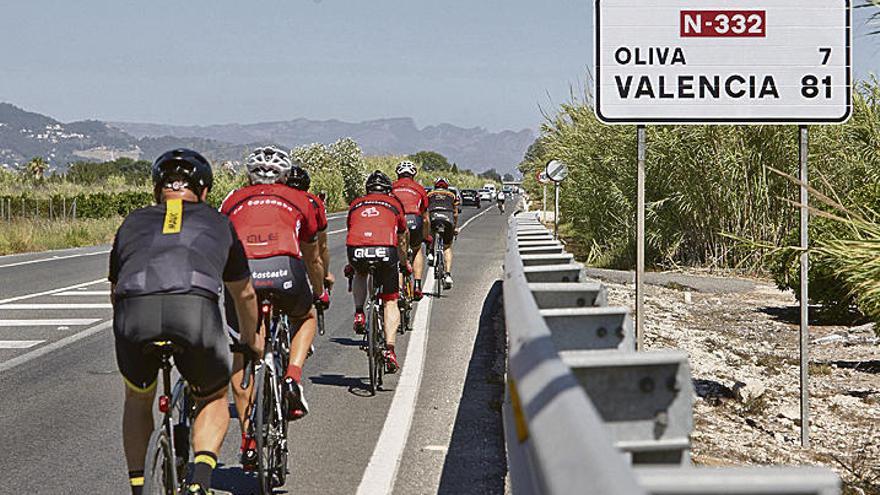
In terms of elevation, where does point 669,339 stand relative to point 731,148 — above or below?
below

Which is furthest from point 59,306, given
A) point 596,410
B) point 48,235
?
point 48,235

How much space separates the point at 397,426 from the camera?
755 cm

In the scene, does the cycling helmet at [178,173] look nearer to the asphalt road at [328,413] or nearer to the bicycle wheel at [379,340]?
the asphalt road at [328,413]

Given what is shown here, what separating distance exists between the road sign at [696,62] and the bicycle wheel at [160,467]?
4.84 meters

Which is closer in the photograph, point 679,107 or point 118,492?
point 118,492

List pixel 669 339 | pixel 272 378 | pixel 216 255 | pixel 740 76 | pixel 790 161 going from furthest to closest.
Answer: pixel 790 161 → pixel 669 339 → pixel 740 76 → pixel 272 378 → pixel 216 255

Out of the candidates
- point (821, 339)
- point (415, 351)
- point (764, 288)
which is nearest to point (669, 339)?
point (821, 339)

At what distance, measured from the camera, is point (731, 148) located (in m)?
21.5

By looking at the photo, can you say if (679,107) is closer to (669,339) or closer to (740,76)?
(740,76)

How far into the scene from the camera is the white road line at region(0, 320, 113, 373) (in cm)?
1036

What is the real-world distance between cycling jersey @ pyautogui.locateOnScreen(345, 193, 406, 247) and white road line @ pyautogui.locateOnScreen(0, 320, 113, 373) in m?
3.52

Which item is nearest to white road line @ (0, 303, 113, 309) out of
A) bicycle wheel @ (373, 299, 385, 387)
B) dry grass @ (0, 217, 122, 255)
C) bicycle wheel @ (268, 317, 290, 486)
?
bicycle wheel @ (373, 299, 385, 387)

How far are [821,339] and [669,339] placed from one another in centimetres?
186

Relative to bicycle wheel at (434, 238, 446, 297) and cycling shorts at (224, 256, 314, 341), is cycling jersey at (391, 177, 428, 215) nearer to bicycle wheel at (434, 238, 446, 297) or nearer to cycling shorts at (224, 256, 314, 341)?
bicycle wheel at (434, 238, 446, 297)
